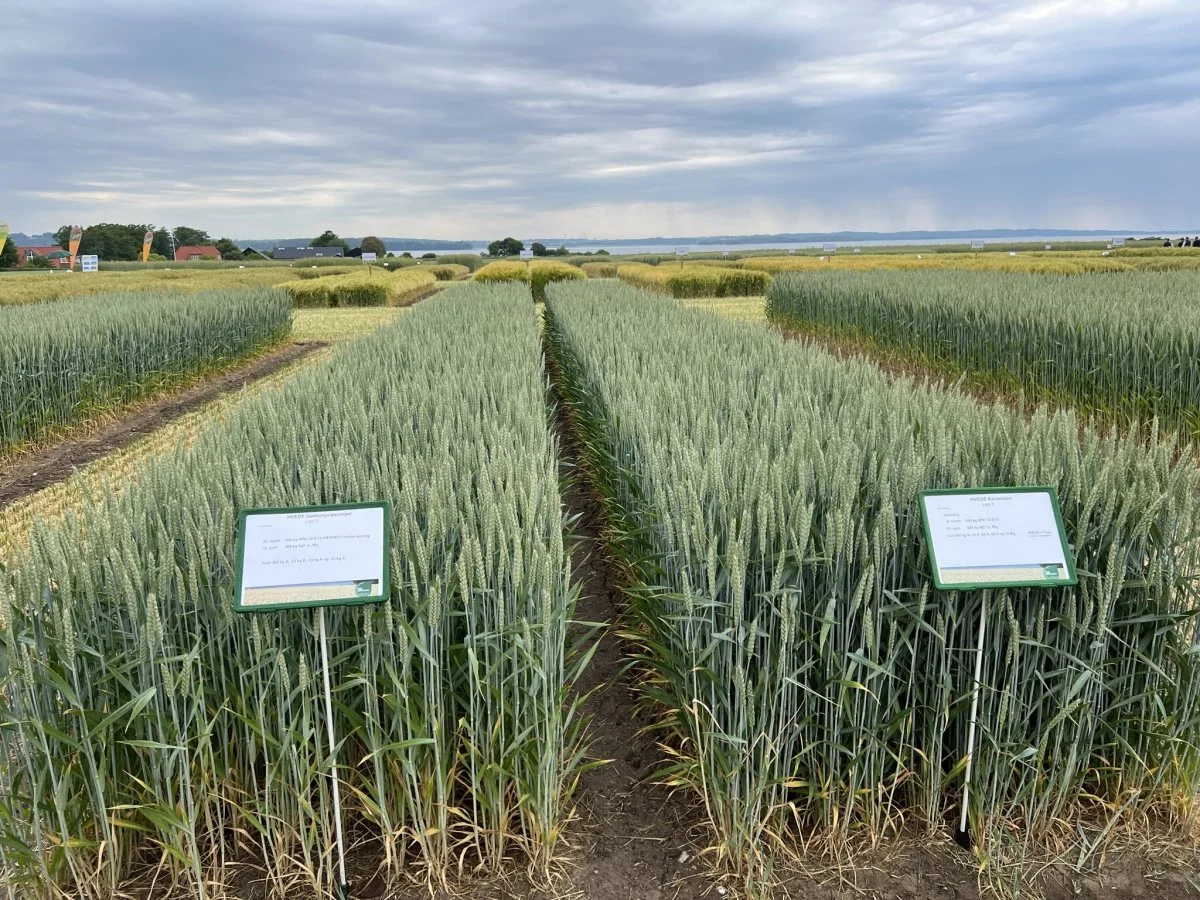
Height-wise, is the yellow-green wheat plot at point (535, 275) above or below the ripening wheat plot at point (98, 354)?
above

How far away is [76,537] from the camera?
2.54 m

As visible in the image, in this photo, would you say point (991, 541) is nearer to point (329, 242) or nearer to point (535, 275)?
point (535, 275)

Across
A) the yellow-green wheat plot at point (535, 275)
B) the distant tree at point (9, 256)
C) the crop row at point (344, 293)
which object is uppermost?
the distant tree at point (9, 256)

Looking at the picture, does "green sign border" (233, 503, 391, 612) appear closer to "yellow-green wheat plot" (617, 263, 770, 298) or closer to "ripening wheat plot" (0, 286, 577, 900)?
"ripening wheat plot" (0, 286, 577, 900)

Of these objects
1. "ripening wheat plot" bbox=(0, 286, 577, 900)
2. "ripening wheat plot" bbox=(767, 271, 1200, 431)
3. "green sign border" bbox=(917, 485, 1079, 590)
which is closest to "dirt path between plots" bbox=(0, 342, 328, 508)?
"ripening wheat plot" bbox=(0, 286, 577, 900)

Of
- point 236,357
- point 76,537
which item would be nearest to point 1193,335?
point 76,537

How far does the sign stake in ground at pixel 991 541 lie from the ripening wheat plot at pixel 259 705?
3.63 ft

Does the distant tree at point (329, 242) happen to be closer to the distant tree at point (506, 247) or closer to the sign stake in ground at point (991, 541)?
the distant tree at point (506, 247)

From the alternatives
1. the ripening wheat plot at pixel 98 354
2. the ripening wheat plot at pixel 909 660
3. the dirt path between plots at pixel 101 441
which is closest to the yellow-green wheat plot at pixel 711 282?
the ripening wheat plot at pixel 98 354

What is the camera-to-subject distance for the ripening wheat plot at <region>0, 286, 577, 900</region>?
2.18 metres

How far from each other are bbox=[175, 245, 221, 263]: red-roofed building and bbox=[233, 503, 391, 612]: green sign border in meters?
95.5

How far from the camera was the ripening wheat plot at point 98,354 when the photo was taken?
8383mm

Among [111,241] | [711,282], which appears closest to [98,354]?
[711,282]

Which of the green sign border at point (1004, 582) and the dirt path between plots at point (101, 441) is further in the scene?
the dirt path between plots at point (101, 441)
